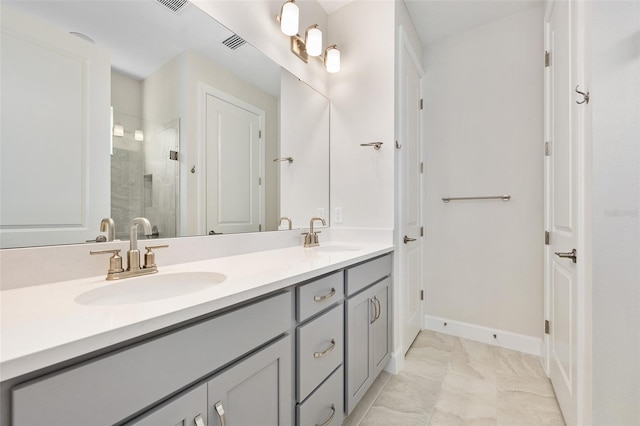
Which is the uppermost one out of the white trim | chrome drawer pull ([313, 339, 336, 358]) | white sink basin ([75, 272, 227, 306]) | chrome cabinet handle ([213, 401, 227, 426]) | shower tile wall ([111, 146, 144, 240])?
shower tile wall ([111, 146, 144, 240])

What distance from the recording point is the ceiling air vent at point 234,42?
4.59 feet

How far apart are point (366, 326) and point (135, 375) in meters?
1.14

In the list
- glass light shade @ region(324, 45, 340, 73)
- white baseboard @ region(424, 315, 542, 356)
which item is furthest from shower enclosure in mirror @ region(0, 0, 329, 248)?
white baseboard @ region(424, 315, 542, 356)

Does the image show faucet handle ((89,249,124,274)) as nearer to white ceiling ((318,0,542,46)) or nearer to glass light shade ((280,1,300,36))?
glass light shade ((280,1,300,36))

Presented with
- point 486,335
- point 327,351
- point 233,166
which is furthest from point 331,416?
point 486,335

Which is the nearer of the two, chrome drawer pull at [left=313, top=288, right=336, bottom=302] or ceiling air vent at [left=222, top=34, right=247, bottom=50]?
chrome drawer pull at [left=313, top=288, right=336, bottom=302]

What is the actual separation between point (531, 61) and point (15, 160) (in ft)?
9.72

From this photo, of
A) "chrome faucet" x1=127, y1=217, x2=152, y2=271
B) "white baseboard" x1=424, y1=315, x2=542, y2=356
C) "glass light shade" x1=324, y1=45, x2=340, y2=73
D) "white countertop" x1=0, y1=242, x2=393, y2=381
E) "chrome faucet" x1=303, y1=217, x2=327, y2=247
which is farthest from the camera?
"white baseboard" x1=424, y1=315, x2=542, y2=356

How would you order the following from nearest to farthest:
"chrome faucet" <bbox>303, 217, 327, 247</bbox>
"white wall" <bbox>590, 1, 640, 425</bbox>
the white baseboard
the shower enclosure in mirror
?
the shower enclosure in mirror < "white wall" <bbox>590, 1, 640, 425</bbox> < "chrome faucet" <bbox>303, 217, 327, 247</bbox> < the white baseboard

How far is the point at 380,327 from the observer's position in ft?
5.40

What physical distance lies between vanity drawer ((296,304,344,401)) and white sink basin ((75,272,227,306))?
0.38m

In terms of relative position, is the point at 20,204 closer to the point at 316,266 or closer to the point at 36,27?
the point at 36,27

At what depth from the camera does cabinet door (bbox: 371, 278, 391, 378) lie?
5.13 feet

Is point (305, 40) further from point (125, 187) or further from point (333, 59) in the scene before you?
point (125, 187)
